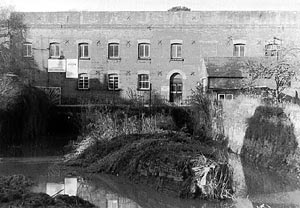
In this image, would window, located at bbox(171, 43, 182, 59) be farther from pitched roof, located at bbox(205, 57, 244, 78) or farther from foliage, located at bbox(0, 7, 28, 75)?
foliage, located at bbox(0, 7, 28, 75)

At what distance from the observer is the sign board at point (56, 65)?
36.8 m

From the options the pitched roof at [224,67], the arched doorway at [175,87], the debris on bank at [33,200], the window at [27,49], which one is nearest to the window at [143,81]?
the arched doorway at [175,87]

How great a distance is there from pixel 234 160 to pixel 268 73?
575 centimetres

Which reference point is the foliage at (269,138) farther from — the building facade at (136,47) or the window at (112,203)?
the building facade at (136,47)

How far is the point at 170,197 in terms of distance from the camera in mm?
11680

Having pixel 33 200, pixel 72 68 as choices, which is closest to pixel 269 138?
pixel 33 200

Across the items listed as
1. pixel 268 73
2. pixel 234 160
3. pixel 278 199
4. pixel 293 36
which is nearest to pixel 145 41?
pixel 293 36

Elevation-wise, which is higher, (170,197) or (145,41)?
(145,41)

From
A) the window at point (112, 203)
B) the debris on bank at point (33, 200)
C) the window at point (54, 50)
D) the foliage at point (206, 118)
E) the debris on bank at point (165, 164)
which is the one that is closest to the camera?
the debris on bank at point (33, 200)

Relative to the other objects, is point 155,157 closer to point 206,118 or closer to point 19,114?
point 206,118

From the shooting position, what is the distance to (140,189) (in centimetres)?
1275

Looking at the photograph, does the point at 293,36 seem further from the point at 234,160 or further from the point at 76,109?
the point at 234,160

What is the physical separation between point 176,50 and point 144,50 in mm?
2481

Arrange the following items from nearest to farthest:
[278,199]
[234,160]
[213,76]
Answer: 1. [278,199]
2. [234,160]
3. [213,76]
